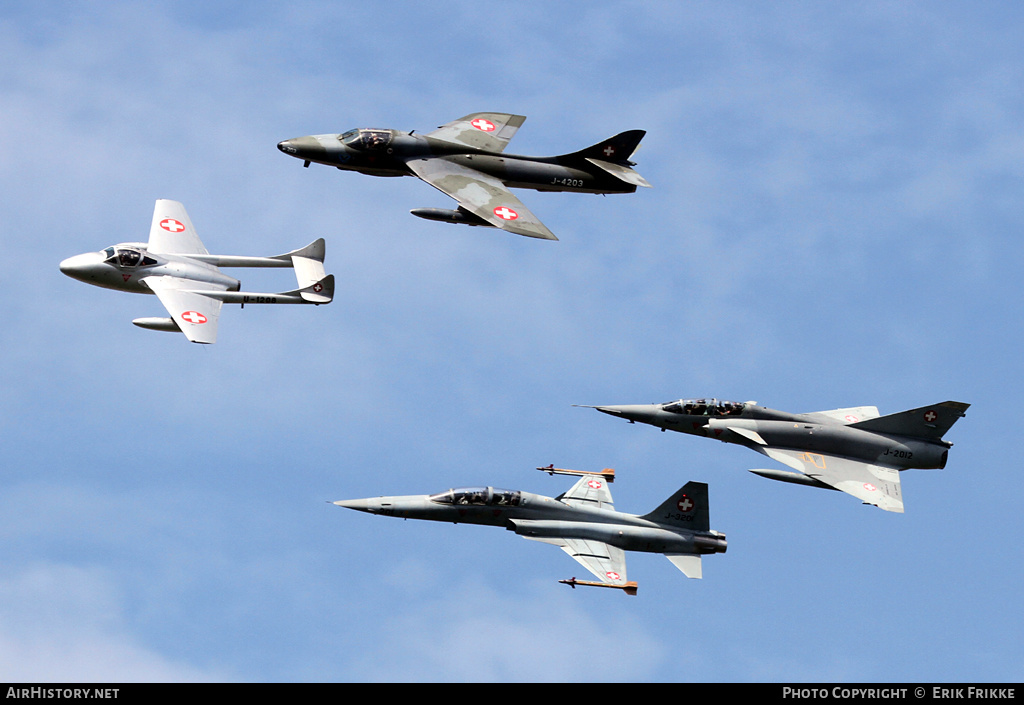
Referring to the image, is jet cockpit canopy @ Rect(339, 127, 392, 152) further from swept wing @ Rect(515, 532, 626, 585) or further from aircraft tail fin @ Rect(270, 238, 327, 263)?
swept wing @ Rect(515, 532, 626, 585)

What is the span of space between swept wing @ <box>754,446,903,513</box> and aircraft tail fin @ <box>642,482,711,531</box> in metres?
3.40

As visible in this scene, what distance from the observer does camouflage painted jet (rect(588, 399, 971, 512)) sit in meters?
50.4

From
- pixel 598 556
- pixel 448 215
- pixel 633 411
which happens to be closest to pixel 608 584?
pixel 598 556

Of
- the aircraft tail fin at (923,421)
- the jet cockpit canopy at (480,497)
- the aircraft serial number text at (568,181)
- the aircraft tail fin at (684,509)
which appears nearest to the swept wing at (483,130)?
the aircraft serial number text at (568,181)

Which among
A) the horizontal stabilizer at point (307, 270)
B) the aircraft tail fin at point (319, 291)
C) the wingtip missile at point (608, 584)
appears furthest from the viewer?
the horizontal stabilizer at point (307, 270)

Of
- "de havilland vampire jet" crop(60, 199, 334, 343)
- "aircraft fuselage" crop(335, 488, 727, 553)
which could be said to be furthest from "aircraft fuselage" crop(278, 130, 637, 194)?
"aircraft fuselage" crop(335, 488, 727, 553)

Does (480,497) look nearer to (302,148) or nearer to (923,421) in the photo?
(302,148)

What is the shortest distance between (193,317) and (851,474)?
2468cm

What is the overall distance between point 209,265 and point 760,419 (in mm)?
22100

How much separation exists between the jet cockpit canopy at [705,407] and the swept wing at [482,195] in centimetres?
803

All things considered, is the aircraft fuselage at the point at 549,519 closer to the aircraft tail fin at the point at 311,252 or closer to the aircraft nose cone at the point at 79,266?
the aircraft tail fin at the point at 311,252

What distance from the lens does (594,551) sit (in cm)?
4756

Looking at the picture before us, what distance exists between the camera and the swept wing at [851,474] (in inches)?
1927

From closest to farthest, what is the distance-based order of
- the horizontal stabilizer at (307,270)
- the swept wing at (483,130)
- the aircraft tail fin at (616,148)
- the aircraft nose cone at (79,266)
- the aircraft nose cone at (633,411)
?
the aircraft nose cone at (633,411) → the aircraft nose cone at (79,266) → the horizontal stabilizer at (307,270) → the aircraft tail fin at (616,148) → the swept wing at (483,130)
